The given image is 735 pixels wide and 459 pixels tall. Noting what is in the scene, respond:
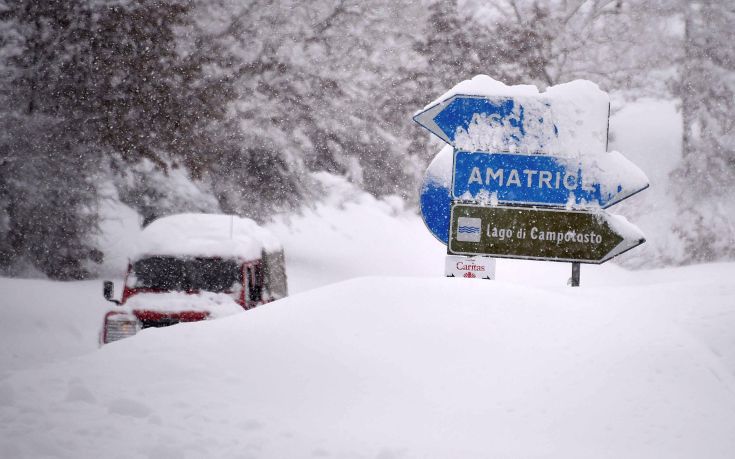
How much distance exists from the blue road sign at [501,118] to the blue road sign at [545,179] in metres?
0.14

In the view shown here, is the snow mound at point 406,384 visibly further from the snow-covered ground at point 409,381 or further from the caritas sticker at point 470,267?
the caritas sticker at point 470,267

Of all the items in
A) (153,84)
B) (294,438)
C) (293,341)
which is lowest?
(294,438)

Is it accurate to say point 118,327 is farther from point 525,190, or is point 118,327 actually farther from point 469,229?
point 525,190

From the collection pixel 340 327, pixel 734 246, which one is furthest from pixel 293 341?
pixel 734 246

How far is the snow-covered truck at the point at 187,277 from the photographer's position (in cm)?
897

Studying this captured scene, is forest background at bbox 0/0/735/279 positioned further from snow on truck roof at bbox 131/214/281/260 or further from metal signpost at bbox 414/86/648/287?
metal signpost at bbox 414/86/648/287

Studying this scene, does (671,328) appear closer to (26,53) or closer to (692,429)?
(692,429)

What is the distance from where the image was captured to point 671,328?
5.84 metres

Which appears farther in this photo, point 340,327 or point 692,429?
point 340,327

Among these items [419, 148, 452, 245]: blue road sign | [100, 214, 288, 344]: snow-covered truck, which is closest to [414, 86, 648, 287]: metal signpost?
[419, 148, 452, 245]: blue road sign

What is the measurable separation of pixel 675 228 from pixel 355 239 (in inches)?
421

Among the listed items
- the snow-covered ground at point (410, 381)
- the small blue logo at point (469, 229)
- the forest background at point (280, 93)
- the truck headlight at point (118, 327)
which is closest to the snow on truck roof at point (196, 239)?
the truck headlight at point (118, 327)

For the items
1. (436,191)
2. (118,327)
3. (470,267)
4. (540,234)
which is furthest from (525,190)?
(118,327)

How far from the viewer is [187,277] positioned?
9438mm
